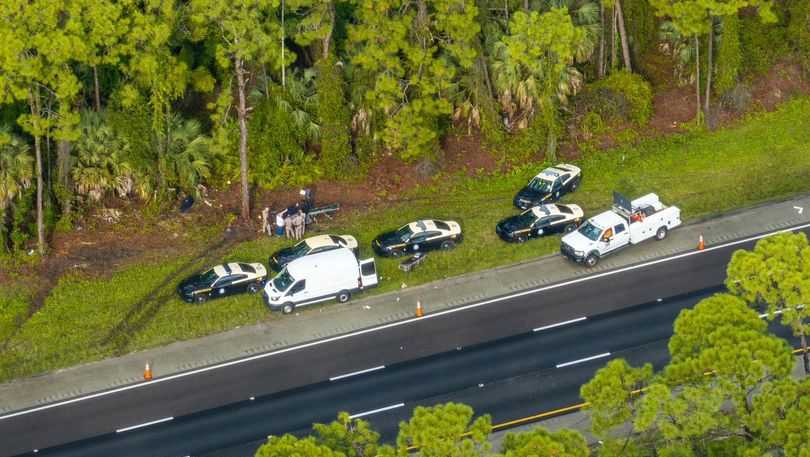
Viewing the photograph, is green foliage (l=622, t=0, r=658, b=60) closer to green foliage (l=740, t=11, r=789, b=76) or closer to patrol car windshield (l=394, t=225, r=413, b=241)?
green foliage (l=740, t=11, r=789, b=76)

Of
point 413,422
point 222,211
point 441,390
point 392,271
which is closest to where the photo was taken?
point 413,422

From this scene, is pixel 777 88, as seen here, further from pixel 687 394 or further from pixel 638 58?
pixel 687 394

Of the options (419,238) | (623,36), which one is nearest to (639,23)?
(623,36)

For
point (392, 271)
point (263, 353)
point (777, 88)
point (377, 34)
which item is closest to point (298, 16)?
point (377, 34)

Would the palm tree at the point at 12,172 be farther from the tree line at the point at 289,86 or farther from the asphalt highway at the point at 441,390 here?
the asphalt highway at the point at 441,390

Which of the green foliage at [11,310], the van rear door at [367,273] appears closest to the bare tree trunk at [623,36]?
the van rear door at [367,273]

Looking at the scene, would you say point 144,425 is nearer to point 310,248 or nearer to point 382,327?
point 382,327
